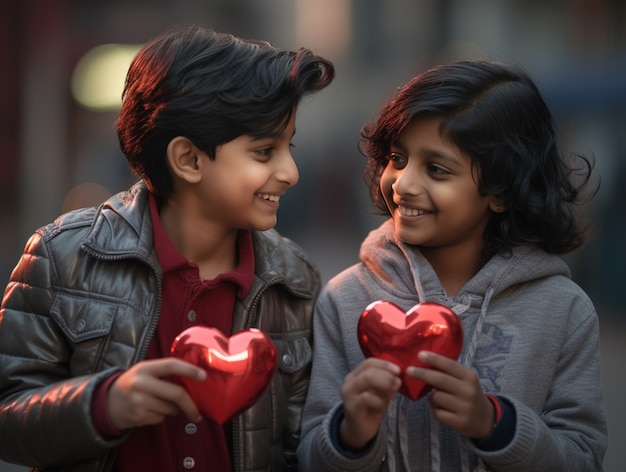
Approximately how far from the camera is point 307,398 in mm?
2480

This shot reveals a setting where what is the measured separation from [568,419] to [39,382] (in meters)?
1.33

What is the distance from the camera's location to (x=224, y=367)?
204 centimetres

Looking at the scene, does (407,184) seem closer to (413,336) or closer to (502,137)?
(502,137)

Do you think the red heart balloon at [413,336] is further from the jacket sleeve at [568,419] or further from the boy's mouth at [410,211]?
the boy's mouth at [410,211]

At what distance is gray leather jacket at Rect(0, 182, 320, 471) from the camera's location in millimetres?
2182

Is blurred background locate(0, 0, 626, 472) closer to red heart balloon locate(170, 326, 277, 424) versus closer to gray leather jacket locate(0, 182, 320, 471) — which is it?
gray leather jacket locate(0, 182, 320, 471)

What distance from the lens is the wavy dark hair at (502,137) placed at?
7.98 ft

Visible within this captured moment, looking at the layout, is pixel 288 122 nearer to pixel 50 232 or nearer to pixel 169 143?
pixel 169 143

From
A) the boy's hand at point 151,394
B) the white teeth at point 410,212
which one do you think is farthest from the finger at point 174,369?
the white teeth at point 410,212

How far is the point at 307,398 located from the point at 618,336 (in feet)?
19.4

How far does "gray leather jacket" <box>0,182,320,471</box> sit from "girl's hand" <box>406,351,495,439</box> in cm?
54

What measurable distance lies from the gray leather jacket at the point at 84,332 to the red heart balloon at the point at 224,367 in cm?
24

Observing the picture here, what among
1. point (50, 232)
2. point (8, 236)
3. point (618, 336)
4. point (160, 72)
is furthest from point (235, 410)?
point (8, 236)

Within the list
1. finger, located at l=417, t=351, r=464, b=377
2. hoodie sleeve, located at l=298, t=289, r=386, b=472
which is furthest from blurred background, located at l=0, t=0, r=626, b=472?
finger, located at l=417, t=351, r=464, b=377
